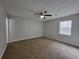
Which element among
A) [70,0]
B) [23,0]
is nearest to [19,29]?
[23,0]

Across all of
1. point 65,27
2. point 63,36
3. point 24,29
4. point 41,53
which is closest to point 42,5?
point 41,53

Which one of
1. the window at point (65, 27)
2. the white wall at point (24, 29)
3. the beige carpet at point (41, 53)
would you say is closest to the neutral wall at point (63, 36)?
the window at point (65, 27)

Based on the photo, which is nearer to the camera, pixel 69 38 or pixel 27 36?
pixel 69 38

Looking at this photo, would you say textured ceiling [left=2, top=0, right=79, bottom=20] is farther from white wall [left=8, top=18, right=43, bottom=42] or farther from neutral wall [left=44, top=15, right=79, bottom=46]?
white wall [left=8, top=18, right=43, bottom=42]

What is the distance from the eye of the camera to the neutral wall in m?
4.20

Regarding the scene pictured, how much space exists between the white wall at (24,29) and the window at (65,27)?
8.86ft

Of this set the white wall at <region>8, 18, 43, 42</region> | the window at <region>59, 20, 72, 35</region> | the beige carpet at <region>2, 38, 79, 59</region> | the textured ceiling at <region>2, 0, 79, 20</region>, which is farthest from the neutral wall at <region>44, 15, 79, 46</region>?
the textured ceiling at <region>2, 0, 79, 20</region>

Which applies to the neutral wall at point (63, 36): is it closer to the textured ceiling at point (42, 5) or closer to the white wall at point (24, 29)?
the white wall at point (24, 29)

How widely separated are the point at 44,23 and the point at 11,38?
13.9ft

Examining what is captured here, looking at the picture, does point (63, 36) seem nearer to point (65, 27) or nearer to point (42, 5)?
point (65, 27)

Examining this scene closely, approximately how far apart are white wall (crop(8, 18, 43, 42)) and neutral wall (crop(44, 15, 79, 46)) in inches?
42.1

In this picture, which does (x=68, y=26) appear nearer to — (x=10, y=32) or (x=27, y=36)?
(x=27, y=36)

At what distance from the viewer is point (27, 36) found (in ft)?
21.2

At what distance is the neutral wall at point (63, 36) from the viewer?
4.20 meters
